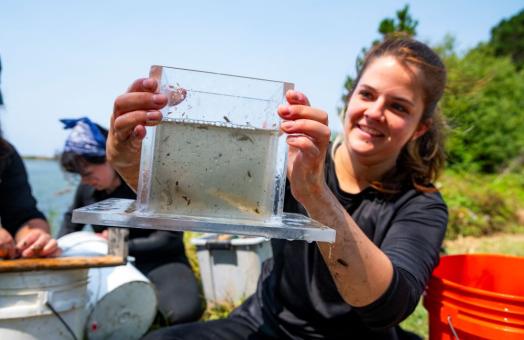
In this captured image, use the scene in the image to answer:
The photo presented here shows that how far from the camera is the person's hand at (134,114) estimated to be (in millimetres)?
1232

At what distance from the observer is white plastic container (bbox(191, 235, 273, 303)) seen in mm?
3758

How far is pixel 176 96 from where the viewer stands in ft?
4.11

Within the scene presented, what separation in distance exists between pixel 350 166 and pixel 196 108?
115cm

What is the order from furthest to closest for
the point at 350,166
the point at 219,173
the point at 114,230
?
the point at 114,230
the point at 350,166
the point at 219,173

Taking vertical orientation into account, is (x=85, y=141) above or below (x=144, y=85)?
below

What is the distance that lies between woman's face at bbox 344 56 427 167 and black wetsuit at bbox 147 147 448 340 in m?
0.20

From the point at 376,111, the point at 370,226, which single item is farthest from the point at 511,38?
the point at 370,226

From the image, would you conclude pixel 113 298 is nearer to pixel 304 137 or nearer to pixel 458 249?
pixel 304 137

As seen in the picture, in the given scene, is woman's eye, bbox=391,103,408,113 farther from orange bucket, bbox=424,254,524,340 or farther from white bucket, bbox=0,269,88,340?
white bucket, bbox=0,269,88,340

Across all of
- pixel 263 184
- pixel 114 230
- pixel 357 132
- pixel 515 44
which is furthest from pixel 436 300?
pixel 515 44

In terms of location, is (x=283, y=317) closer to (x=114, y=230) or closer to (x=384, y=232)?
(x=384, y=232)

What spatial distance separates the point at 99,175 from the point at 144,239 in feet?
2.10

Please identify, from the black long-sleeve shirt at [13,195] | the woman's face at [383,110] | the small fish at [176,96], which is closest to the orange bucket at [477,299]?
the woman's face at [383,110]

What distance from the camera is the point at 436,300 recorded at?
1.91 metres
